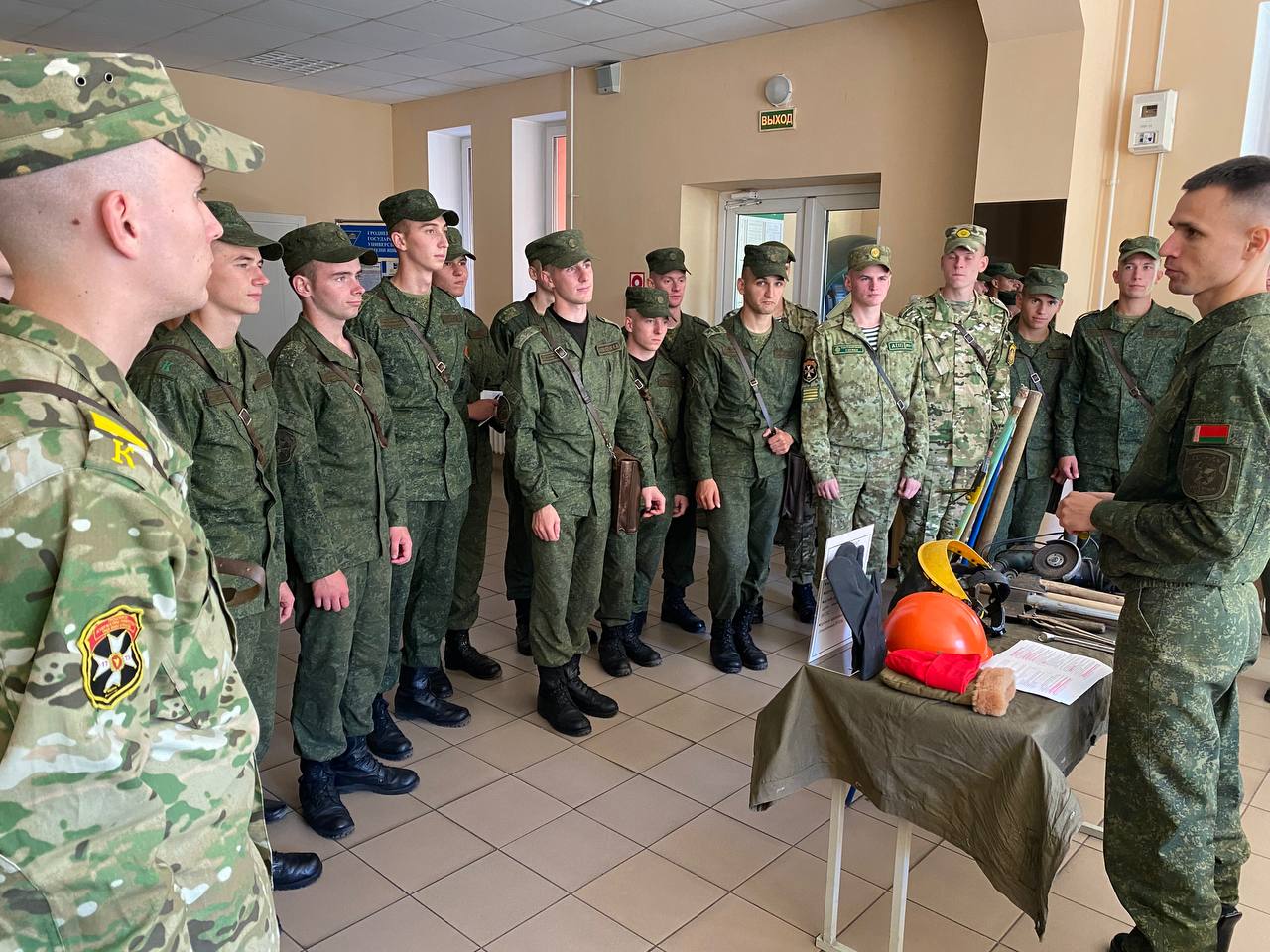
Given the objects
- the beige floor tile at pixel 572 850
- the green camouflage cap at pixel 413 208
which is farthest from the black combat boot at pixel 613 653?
the green camouflage cap at pixel 413 208

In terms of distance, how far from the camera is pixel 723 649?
400cm

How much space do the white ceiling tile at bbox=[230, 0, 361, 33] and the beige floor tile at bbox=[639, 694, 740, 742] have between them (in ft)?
16.4

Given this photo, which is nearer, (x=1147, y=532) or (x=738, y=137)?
(x=1147, y=532)

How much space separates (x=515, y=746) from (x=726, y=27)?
498 centimetres

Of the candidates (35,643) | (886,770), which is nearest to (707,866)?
(886,770)

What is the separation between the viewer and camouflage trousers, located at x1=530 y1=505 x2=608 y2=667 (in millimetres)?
3273

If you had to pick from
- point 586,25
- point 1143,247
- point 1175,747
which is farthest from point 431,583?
point 586,25

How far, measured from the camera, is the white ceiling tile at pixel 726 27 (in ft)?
19.0

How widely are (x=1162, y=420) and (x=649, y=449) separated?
6.58 feet

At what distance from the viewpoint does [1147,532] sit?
6.06 feet

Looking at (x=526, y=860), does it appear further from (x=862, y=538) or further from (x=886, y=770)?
(x=862, y=538)

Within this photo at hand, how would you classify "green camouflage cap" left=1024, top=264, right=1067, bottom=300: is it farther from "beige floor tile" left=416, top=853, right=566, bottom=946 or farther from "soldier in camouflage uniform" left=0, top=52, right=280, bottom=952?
"soldier in camouflage uniform" left=0, top=52, right=280, bottom=952

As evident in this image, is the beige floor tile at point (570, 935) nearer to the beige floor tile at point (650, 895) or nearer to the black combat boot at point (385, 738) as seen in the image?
the beige floor tile at point (650, 895)

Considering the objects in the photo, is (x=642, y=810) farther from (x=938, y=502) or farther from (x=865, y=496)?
(x=938, y=502)
